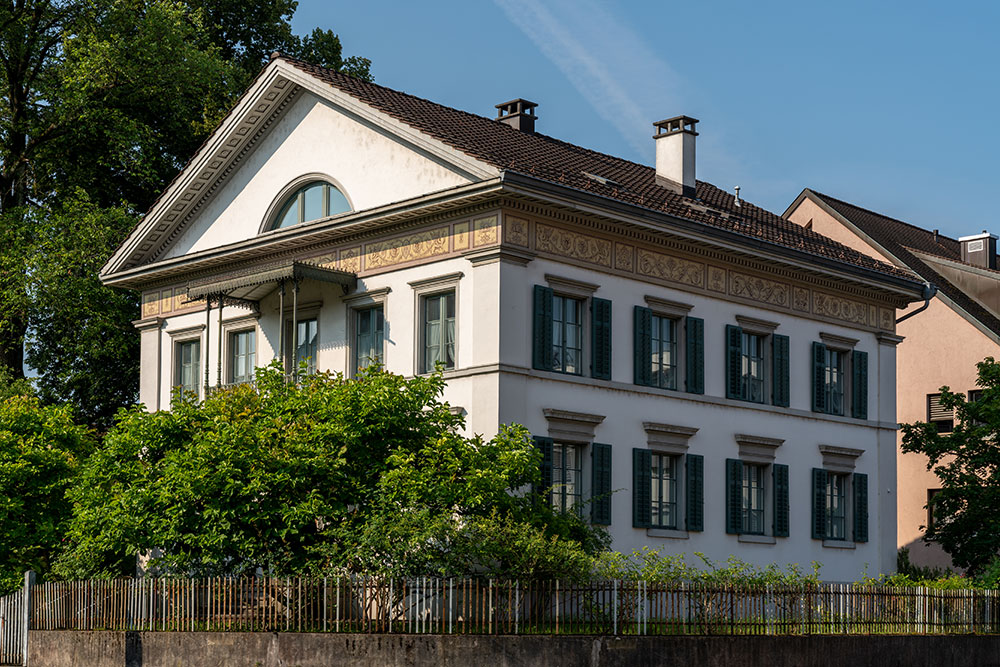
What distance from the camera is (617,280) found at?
3070 cm

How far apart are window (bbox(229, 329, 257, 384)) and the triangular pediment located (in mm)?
2260

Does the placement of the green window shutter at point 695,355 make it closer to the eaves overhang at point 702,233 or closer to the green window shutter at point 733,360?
the green window shutter at point 733,360

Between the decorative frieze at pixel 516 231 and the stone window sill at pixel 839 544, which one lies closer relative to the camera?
the decorative frieze at pixel 516 231

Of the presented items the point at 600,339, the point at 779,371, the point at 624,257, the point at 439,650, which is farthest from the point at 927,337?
the point at 439,650

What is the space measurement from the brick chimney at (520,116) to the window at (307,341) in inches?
309

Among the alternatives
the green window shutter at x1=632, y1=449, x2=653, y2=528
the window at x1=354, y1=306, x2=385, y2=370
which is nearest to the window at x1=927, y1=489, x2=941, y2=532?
the green window shutter at x1=632, y1=449, x2=653, y2=528

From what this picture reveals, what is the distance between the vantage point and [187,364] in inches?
1435

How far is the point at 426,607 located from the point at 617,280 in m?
10.6

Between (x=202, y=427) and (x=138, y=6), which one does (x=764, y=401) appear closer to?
(x=202, y=427)

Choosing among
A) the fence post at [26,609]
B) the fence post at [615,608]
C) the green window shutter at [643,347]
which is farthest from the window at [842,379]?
the fence post at [26,609]

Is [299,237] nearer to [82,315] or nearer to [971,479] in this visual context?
[82,315]

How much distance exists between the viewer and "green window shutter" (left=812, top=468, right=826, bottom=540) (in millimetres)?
35000

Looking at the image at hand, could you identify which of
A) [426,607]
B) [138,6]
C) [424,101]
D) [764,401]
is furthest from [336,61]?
[426,607]

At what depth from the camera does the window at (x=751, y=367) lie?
33688mm
